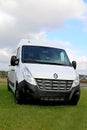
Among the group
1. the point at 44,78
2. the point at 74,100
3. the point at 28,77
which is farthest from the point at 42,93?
the point at 74,100

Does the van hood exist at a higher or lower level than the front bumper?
higher

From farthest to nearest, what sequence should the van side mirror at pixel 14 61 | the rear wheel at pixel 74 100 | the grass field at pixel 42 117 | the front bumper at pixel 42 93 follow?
the van side mirror at pixel 14 61 < the rear wheel at pixel 74 100 < the front bumper at pixel 42 93 < the grass field at pixel 42 117

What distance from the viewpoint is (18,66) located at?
14.3m

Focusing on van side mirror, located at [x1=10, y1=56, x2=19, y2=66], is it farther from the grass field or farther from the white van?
the grass field

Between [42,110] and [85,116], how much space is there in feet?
5.04

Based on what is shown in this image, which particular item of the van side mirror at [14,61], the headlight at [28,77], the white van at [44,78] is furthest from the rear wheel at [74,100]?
the van side mirror at [14,61]

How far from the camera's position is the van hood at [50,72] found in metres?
12.9

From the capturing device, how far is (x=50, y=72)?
13039 mm

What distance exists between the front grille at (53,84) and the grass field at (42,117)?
25.8 inches

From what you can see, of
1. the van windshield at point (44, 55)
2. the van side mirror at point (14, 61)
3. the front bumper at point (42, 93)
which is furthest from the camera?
the van side mirror at point (14, 61)

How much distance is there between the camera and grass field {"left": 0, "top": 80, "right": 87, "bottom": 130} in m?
9.20

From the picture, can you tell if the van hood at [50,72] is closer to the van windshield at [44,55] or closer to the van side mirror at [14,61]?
the van windshield at [44,55]

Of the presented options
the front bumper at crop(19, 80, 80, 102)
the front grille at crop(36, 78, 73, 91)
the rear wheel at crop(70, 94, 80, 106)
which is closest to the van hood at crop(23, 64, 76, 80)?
the front grille at crop(36, 78, 73, 91)

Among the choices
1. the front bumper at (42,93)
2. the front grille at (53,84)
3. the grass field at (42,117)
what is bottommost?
the grass field at (42,117)
